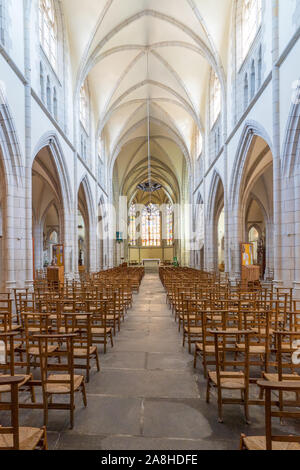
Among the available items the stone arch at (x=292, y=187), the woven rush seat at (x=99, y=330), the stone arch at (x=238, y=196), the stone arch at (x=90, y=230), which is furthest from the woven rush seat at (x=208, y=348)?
the stone arch at (x=90, y=230)

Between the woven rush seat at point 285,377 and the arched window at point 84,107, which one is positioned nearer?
the woven rush seat at point 285,377

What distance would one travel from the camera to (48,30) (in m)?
14.3

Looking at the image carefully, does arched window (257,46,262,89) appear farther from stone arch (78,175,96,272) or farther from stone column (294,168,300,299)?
stone arch (78,175,96,272)

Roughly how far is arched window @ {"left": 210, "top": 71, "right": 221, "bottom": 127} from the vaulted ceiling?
0.79 meters

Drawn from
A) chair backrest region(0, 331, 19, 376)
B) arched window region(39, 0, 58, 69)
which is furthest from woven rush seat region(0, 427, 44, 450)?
arched window region(39, 0, 58, 69)

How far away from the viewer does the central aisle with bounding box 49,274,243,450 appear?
2.90 m

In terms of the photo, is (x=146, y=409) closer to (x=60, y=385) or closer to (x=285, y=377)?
(x=60, y=385)

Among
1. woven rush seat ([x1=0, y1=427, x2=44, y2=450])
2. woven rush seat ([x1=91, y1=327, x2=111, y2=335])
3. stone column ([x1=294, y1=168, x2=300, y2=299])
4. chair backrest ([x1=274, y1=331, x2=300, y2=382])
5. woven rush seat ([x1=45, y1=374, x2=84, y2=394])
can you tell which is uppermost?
stone column ([x1=294, y1=168, x2=300, y2=299])

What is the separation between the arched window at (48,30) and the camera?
13.4m

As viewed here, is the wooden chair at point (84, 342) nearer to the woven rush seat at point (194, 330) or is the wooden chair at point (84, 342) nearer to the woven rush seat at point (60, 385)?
the woven rush seat at point (60, 385)

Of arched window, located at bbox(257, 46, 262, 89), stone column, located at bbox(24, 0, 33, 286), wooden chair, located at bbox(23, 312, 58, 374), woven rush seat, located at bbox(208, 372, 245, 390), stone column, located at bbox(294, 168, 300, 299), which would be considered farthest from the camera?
arched window, located at bbox(257, 46, 262, 89)

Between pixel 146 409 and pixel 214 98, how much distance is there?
20.1 metres

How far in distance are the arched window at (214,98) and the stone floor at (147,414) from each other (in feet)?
58.0

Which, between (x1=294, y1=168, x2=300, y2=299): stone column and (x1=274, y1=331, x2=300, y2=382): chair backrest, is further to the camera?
Answer: (x1=294, y1=168, x2=300, y2=299): stone column
